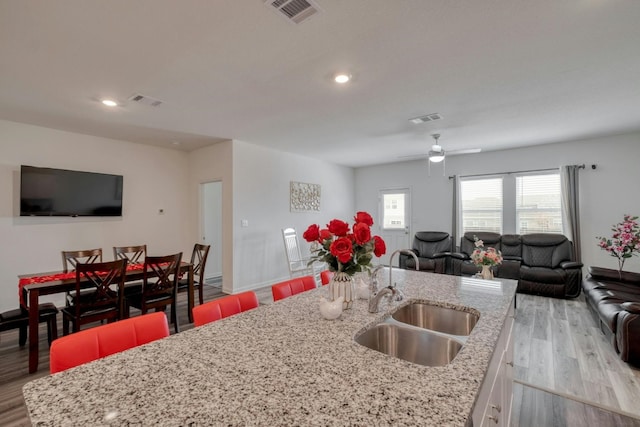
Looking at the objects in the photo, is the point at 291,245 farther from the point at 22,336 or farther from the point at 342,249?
the point at 342,249

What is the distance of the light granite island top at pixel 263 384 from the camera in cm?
73

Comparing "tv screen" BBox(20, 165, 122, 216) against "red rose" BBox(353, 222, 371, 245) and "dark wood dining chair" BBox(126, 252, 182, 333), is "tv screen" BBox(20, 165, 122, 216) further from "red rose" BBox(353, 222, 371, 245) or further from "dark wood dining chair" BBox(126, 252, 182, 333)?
"red rose" BBox(353, 222, 371, 245)

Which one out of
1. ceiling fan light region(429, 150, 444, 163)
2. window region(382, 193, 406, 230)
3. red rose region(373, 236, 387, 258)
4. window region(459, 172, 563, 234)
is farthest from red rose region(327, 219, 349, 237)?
window region(382, 193, 406, 230)

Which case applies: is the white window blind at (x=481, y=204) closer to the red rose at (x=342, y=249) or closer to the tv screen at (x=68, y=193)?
the red rose at (x=342, y=249)

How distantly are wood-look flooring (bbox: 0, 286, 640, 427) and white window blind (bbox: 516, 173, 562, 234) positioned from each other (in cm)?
225

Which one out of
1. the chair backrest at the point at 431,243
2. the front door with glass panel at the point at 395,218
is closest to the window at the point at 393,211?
the front door with glass panel at the point at 395,218

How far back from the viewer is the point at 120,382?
0.88 meters

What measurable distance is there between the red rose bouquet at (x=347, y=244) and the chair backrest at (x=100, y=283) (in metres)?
2.24

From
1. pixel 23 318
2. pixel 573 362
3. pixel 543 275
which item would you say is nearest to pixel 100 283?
pixel 23 318

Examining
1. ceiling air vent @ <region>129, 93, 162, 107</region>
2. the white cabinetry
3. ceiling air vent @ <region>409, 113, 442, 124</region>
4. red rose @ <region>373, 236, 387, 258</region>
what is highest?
ceiling air vent @ <region>129, 93, 162, 107</region>

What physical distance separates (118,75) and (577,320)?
18.7 feet

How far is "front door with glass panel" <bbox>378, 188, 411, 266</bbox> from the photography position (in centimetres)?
701

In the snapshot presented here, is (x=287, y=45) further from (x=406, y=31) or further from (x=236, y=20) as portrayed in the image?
(x=406, y=31)

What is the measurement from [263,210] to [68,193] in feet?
9.37
